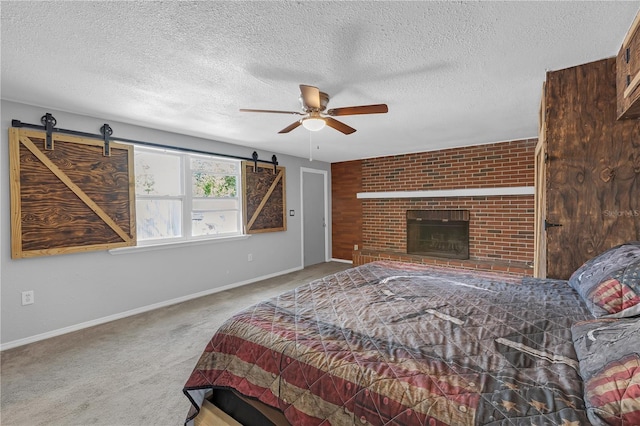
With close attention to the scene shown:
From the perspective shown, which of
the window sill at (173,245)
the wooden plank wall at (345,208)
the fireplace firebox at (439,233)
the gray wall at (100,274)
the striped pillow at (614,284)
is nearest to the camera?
the striped pillow at (614,284)

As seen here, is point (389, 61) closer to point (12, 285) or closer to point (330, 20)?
point (330, 20)

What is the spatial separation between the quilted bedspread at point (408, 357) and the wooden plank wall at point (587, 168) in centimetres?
43

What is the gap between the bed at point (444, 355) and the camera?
0.86 m

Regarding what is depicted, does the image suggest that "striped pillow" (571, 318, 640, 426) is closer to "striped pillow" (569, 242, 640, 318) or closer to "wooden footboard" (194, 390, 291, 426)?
"striped pillow" (569, 242, 640, 318)

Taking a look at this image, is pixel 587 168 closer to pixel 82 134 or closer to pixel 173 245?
pixel 173 245

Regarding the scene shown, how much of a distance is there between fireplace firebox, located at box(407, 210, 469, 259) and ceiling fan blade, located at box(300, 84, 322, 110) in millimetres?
3692

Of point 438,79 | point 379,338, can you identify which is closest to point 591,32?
point 438,79

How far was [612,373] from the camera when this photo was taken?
2.67 ft

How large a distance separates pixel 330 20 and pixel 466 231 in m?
4.38

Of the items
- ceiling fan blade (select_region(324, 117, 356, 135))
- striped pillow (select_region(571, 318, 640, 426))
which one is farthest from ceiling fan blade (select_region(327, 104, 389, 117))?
striped pillow (select_region(571, 318, 640, 426))

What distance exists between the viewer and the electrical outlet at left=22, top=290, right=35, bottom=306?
272 cm

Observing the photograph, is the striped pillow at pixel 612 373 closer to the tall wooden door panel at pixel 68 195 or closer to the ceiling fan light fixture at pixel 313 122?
the ceiling fan light fixture at pixel 313 122

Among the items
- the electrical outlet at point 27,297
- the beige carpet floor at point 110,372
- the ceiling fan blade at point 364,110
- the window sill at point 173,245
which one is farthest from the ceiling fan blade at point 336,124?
the electrical outlet at point 27,297

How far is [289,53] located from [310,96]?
31 cm
